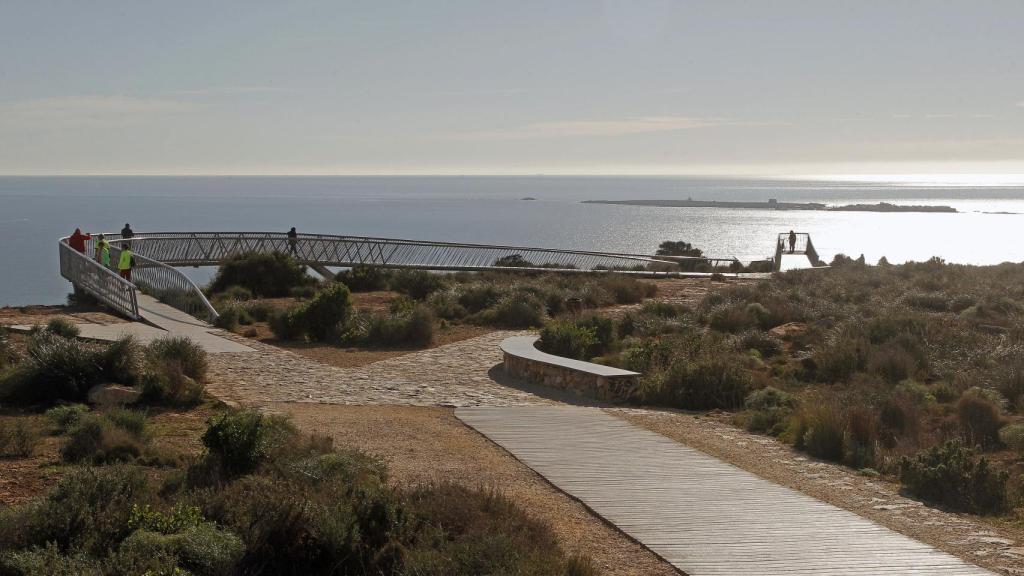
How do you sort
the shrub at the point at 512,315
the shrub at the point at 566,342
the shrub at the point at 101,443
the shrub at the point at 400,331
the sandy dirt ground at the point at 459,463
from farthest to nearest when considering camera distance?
the shrub at the point at 512,315, the shrub at the point at 400,331, the shrub at the point at 566,342, the shrub at the point at 101,443, the sandy dirt ground at the point at 459,463

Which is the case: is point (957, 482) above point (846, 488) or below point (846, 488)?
above

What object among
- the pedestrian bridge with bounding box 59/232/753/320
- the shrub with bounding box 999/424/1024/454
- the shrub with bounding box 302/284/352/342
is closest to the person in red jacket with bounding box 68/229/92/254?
the pedestrian bridge with bounding box 59/232/753/320

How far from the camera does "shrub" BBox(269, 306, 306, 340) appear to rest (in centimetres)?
1816

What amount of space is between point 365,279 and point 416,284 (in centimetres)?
242

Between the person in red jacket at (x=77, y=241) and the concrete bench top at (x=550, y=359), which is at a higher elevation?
the person in red jacket at (x=77, y=241)

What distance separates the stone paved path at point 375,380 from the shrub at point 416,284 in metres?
9.05

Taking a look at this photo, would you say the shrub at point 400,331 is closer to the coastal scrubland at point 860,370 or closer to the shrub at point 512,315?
the shrub at point 512,315

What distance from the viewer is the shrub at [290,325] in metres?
18.2

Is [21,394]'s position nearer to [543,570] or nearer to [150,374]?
[150,374]

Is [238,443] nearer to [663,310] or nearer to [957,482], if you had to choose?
[957,482]

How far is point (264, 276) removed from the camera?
86.5 ft

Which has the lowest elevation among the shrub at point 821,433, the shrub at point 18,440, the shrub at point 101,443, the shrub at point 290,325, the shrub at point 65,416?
the shrub at point 290,325

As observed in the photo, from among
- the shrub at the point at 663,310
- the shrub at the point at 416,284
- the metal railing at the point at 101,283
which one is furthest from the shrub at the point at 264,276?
the shrub at the point at 663,310

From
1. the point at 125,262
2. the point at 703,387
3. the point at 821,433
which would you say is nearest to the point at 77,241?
the point at 125,262
